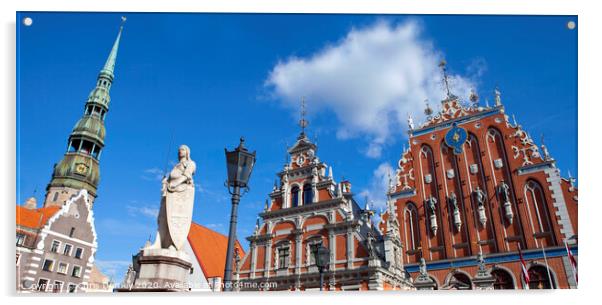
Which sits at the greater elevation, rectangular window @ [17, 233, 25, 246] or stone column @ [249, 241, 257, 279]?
stone column @ [249, 241, 257, 279]

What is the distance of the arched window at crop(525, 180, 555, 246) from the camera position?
27.5 feet

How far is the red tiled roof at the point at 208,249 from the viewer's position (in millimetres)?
13891

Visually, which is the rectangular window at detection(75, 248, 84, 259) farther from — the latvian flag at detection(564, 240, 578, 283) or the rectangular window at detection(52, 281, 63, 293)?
the latvian flag at detection(564, 240, 578, 283)

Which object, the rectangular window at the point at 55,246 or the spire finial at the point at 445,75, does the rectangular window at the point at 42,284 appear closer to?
the rectangular window at the point at 55,246

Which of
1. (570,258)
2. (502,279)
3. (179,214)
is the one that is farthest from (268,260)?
(179,214)

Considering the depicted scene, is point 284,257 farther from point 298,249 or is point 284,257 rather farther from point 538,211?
point 538,211

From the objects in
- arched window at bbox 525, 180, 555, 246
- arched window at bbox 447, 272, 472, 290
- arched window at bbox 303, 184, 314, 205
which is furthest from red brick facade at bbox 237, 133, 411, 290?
arched window at bbox 525, 180, 555, 246

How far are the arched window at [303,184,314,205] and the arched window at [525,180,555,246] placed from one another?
5.60 metres

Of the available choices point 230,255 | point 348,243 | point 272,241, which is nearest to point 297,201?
point 272,241

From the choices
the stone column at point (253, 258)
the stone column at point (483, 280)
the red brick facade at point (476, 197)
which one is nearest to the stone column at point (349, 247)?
the red brick facade at point (476, 197)

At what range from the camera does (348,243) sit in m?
10.5

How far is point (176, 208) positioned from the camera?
4051mm
